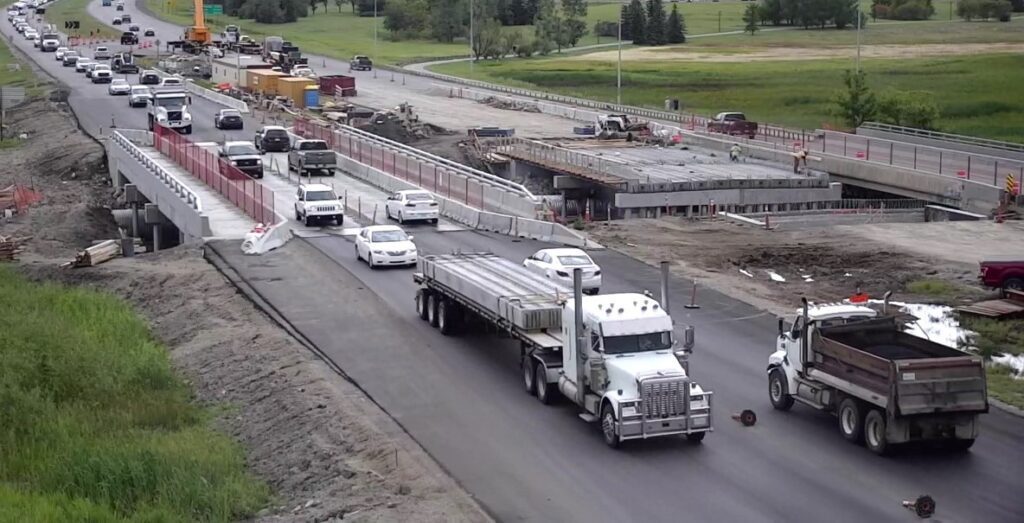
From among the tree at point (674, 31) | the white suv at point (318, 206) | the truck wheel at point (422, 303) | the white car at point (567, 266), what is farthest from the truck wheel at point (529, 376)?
the tree at point (674, 31)

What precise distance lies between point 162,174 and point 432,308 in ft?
85.0

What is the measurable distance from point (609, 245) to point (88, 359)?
1964cm

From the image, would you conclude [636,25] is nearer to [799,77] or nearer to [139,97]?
[799,77]

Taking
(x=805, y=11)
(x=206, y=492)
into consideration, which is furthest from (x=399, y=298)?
(x=805, y=11)

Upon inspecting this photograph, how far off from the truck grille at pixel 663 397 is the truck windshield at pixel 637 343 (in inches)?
41.6

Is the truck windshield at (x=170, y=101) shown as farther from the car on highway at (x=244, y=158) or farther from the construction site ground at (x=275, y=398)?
the construction site ground at (x=275, y=398)

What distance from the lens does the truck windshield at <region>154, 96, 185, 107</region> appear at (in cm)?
8469

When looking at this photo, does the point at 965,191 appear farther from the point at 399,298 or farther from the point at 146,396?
the point at 146,396

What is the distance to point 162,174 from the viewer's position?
57.2 meters

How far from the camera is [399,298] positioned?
38.3 metres

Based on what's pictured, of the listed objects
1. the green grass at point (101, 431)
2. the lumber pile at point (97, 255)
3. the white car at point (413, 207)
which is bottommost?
the green grass at point (101, 431)

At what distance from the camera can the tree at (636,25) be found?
585ft

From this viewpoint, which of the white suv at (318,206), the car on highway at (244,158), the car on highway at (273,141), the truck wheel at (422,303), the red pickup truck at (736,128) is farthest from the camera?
the red pickup truck at (736,128)

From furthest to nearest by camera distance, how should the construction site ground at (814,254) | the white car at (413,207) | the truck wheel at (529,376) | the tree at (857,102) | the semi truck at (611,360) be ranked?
the tree at (857,102) < the white car at (413,207) < the construction site ground at (814,254) < the truck wheel at (529,376) < the semi truck at (611,360)
